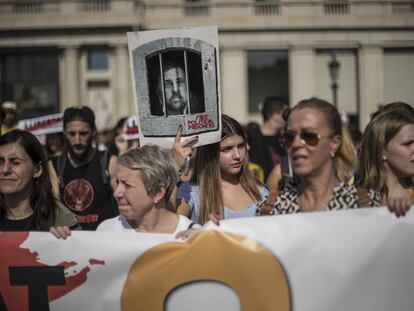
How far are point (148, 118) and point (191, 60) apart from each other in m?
0.48

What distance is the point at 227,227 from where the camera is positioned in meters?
2.88

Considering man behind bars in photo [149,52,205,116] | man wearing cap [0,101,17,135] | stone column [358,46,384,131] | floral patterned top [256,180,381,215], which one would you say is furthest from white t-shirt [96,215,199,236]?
stone column [358,46,384,131]

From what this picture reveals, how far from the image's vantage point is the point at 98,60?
89.0 feet

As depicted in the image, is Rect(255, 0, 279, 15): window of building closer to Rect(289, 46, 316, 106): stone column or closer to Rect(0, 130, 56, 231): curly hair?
Rect(289, 46, 316, 106): stone column

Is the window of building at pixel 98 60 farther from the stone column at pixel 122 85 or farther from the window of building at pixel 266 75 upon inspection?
the window of building at pixel 266 75

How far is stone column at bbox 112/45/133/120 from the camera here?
25812 millimetres

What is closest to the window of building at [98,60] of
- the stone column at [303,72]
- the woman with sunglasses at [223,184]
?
the stone column at [303,72]

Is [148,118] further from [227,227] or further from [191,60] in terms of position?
[227,227]

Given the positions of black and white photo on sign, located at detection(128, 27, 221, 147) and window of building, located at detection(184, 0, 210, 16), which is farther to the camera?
window of building, located at detection(184, 0, 210, 16)

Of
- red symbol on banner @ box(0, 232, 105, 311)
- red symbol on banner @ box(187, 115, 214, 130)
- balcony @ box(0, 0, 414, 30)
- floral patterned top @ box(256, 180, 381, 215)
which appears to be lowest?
red symbol on banner @ box(0, 232, 105, 311)

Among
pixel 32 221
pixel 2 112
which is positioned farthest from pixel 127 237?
pixel 2 112

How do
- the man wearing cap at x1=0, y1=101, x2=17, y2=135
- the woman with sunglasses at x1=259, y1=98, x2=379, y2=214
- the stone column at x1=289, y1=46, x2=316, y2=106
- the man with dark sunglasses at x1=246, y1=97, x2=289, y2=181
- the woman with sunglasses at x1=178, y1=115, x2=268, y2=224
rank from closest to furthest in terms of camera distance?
the woman with sunglasses at x1=259, y1=98, x2=379, y2=214 < the woman with sunglasses at x1=178, y1=115, x2=268, y2=224 < the man with dark sunglasses at x1=246, y1=97, x2=289, y2=181 < the man wearing cap at x1=0, y1=101, x2=17, y2=135 < the stone column at x1=289, y1=46, x2=316, y2=106

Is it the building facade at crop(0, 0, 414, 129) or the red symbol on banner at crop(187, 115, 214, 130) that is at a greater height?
the building facade at crop(0, 0, 414, 129)

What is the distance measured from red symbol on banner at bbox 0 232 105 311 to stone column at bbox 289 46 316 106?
2495 cm
